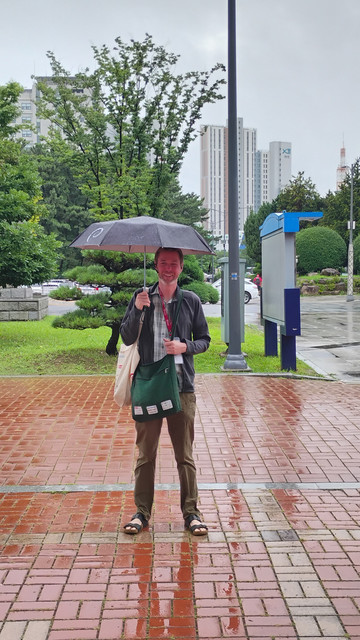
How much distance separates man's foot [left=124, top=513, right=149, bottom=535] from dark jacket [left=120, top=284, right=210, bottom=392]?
0.90 metres

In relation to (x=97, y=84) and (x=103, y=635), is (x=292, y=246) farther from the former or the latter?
(x=103, y=635)

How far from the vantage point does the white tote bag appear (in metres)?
4.21

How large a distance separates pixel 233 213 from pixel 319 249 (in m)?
33.0

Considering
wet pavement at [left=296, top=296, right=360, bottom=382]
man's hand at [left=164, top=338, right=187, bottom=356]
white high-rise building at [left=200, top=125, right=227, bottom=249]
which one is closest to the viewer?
man's hand at [left=164, top=338, right=187, bottom=356]

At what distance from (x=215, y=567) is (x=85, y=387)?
19.5ft

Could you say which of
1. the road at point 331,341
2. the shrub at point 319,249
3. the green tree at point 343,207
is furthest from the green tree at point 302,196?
the road at point 331,341

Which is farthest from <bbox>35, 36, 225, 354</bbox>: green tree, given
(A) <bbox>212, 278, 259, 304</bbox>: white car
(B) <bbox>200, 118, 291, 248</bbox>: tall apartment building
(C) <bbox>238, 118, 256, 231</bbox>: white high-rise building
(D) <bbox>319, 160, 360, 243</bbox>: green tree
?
(C) <bbox>238, 118, 256, 231</bbox>: white high-rise building

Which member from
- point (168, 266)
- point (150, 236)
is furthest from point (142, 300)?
point (150, 236)

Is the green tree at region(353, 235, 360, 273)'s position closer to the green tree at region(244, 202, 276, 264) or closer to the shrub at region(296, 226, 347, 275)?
the shrub at region(296, 226, 347, 275)

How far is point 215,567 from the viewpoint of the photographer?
3791mm

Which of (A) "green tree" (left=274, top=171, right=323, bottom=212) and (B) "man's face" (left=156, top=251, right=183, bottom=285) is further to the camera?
(A) "green tree" (left=274, top=171, right=323, bottom=212)

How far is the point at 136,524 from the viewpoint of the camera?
4.26 m

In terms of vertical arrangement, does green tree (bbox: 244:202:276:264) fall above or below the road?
above

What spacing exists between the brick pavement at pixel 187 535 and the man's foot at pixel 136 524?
6 centimetres
